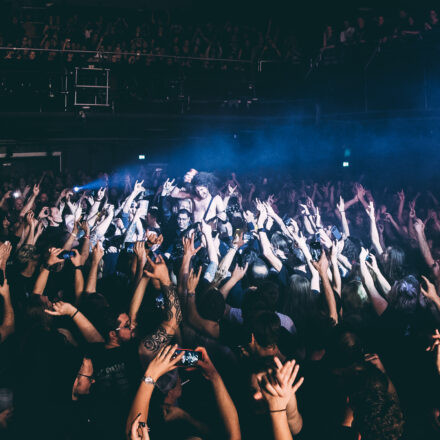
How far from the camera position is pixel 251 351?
215 cm

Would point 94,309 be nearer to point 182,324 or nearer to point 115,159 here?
point 182,324

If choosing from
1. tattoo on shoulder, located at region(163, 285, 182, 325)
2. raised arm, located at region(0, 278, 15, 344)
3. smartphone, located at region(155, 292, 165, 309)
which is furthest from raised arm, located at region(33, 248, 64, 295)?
tattoo on shoulder, located at region(163, 285, 182, 325)

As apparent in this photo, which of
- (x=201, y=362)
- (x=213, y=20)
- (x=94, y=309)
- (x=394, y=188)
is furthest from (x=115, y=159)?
(x=201, y=362)

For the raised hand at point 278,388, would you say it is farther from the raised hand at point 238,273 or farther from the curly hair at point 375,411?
the raised hand at point 238,273

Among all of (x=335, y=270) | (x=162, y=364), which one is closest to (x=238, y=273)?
(x=335, y=270)

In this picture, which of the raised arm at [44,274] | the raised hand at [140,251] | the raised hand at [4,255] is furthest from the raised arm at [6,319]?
the raised hand at [140,251]

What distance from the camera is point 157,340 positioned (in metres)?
2.21

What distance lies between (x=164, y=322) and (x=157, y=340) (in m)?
0.12

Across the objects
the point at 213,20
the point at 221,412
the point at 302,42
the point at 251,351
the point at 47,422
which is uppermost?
the point at 213,20

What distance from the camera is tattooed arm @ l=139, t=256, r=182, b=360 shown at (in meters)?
2.15

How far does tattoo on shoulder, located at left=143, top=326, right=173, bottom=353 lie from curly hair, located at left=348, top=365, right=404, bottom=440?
105 cm

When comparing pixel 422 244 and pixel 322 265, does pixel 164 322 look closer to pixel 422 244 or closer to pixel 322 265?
pixel 322 265

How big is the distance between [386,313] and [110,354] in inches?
80.0

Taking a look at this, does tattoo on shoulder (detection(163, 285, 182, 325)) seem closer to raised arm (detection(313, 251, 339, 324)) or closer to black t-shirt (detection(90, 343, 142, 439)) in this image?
black t-shirt (detection(90, 343, 142, 439))
